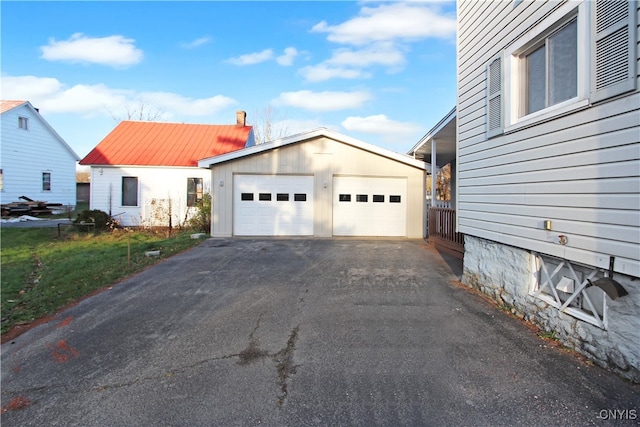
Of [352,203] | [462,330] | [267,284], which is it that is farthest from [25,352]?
[352,203]

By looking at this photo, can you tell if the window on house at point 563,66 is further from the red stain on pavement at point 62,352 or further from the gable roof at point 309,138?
the gable roof at point 309,138

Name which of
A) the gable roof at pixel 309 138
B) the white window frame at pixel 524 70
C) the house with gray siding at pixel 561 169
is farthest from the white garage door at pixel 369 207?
the white window frame at pixel 524 70

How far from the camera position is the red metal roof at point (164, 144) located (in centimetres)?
1633

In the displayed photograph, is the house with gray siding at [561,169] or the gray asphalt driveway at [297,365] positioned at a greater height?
the house with gray siding at [561,169]

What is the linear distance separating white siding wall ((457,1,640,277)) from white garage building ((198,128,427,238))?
19.0ft

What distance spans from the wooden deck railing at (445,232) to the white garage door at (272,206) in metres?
4.17

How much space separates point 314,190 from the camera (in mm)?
12430

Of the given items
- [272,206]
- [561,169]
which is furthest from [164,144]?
[561,169]

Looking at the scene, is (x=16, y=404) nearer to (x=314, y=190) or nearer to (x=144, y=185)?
(x=314, y=190)

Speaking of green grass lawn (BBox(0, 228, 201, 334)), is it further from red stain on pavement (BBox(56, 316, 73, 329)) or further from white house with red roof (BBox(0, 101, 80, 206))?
white house with red roof (BBox(0, 101, 80, 206))

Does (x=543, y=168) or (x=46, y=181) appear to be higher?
(x=46, y=181)

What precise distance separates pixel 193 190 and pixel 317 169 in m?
7.06

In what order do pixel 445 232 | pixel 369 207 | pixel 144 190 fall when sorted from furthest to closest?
1. pixel 144 190
2. pixel 369 207
3. pixel 445 232

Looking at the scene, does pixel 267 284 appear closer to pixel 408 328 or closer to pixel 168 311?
pixel 168 311
